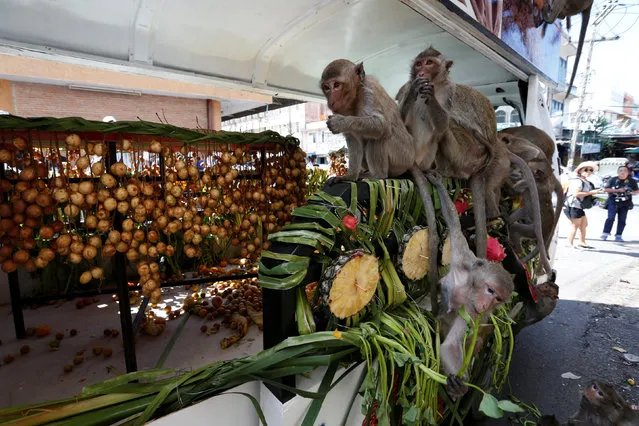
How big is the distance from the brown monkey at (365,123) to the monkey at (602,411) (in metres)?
1.74

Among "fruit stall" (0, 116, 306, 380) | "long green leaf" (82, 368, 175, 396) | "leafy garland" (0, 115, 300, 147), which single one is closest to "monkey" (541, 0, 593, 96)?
"fruit stall" (0, 116, 306, 380)

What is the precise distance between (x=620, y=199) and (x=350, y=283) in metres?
10.6

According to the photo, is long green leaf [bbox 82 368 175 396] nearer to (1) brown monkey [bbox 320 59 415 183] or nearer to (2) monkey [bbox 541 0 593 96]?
(1) brown monkey [bbox 320 59 415 183]

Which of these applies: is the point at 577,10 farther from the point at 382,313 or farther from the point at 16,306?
the point at 16,306

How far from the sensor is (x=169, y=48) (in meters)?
2.97

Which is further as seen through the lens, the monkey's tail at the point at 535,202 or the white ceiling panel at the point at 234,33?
the monkey's tail at the point at 535,202

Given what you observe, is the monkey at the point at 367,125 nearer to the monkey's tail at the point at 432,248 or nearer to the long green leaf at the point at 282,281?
the monkey's tail at the point at 432,248

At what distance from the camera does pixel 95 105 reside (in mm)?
11180

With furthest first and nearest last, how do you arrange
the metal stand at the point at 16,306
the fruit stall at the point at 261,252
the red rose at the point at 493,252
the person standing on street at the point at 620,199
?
the person standing on street at the point at 620,199
the metal stand at the point at 16,306
the red rose at the point at 493,252
the fruit stall at the point at 261,252

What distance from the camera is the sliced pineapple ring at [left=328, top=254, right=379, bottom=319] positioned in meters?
1.34

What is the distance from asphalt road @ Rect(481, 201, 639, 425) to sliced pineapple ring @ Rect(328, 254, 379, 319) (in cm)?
194

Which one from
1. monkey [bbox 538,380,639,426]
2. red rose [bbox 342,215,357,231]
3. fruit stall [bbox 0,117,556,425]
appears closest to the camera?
fruit stall [bbox 0,117,556,425]

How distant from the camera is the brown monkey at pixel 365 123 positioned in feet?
6.86

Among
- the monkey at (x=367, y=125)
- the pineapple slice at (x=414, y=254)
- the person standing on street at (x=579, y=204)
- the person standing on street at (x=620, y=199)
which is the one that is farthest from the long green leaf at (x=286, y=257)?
the person standing on street at (x=620, y=199)
